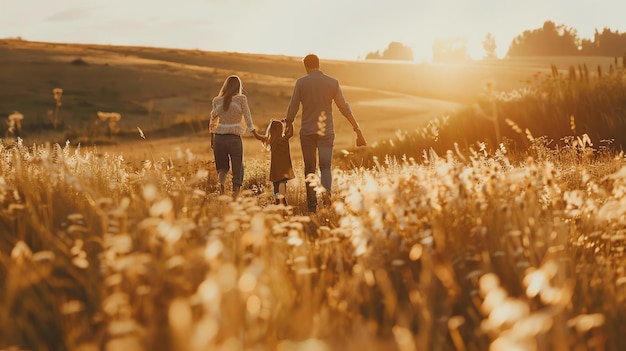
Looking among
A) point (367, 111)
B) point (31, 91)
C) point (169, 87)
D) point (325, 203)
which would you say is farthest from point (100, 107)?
point (325, 203)

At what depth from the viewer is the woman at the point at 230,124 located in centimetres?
957

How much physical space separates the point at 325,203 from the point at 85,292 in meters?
6.51

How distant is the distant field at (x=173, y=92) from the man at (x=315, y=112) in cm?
894

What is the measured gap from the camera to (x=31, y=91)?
130 ft

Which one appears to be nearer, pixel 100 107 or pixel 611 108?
pixel 611 108

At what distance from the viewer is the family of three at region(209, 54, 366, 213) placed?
A: 31.2 feet

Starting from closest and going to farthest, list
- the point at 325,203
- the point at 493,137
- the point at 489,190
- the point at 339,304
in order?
the point at 339,304 → the point at 489,190 → the point at 325,203 → the point at 493,137

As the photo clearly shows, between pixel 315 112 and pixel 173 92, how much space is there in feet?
117

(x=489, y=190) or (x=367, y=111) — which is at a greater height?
(x=489, y=190)

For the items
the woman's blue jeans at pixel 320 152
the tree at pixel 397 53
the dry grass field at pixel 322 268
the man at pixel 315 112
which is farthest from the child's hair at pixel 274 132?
the tree at pixel 397 53

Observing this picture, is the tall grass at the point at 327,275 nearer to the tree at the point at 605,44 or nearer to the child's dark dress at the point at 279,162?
the child's dark dress at the point at 279,162

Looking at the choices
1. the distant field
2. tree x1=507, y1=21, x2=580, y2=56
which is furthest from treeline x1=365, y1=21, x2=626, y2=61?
the distant field

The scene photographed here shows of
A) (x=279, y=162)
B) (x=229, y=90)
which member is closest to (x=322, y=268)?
(x=279, y=162)

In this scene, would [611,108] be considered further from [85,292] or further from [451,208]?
[85,292]
